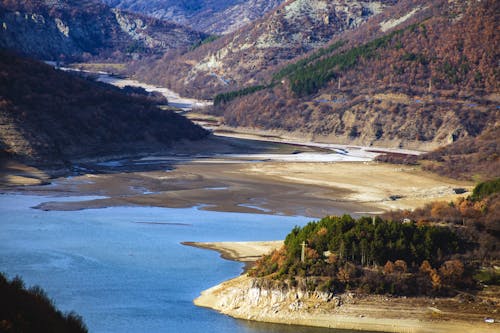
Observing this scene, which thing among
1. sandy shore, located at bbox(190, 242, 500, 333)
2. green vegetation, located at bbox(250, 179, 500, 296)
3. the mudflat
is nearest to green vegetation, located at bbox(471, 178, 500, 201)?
green vegetation, located at bbox(250, 179, 500, 296)

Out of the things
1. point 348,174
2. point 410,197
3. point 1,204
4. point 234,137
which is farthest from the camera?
point 234,137

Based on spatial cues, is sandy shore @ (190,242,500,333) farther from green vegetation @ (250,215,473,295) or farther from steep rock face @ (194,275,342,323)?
green vegetation @ (250,215,473,295)

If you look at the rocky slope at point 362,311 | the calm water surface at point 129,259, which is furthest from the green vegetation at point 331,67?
the rocky slope at point 362,311

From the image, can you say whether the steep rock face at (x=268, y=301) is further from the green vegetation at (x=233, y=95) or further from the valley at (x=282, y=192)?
the green vegetation at (x=233, y=95)

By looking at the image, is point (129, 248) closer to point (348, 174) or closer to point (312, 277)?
point (312, 277)

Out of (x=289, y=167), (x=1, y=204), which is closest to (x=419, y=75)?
(x=289, y=167)

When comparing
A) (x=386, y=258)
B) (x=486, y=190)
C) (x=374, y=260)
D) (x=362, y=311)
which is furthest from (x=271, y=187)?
(x=362, y=311)
